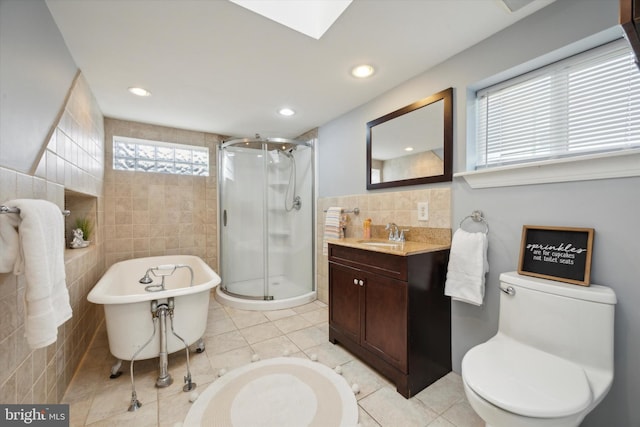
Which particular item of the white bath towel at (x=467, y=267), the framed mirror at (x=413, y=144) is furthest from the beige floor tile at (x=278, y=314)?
the white bath towel at (x=467, y=267)

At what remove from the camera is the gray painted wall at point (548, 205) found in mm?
1149

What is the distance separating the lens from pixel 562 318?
120 cm

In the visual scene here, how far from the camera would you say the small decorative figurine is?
89.6 inches

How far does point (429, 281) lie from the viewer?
169 centimetres

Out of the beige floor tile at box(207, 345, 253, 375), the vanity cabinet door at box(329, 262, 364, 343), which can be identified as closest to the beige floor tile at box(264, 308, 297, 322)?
the beige floor tile at box(207, 345, 253, 375)

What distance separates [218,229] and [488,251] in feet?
10.3

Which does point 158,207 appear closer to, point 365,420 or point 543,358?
point 365,420

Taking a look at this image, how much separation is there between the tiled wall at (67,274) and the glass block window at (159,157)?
10.5 inches

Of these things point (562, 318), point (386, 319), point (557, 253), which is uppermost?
point (557, 253)

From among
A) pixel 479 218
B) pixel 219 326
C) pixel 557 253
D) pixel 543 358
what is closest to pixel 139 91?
pixel 219 326

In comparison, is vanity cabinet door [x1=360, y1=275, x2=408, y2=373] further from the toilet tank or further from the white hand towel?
the white hand towel

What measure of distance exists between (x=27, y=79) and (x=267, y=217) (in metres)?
2.32

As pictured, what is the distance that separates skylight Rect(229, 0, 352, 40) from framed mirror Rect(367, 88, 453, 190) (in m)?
0.91

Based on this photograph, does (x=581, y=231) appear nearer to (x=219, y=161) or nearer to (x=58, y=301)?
(x=58, y=301)
